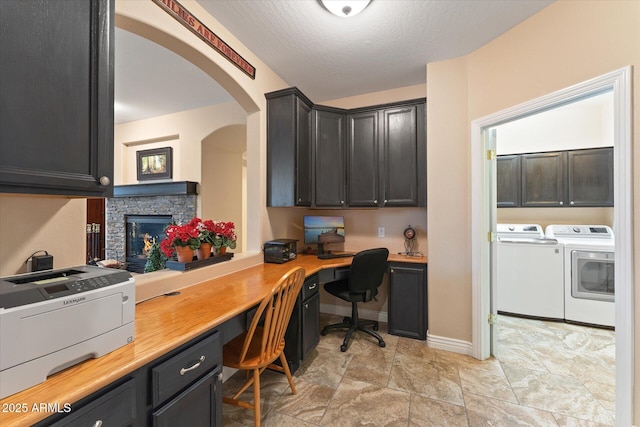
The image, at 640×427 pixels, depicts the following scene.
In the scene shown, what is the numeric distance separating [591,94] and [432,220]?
4.51 ft

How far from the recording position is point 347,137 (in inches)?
122

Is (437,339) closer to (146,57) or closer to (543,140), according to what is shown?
(543,140)

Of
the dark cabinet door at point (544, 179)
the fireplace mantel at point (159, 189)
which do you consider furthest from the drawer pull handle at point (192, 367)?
the dark cabinet door at point (544, 179)

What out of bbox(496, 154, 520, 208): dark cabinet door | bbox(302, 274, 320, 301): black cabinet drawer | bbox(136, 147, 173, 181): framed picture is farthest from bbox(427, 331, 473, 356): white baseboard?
bbox(136, 147, 173, 181): framed picture

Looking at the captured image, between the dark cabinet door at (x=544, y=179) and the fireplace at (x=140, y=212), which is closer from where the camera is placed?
the dark cabinet door at (x=544, y=179)

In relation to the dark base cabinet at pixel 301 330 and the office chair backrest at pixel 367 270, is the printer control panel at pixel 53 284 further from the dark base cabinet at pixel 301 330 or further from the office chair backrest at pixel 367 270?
the office chair backrest at pixel 367 270

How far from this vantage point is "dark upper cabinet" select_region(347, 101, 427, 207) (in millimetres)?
2779

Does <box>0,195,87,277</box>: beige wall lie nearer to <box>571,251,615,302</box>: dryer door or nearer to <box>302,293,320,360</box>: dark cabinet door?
<box>302,293,320,360</box>: dark cabinet door

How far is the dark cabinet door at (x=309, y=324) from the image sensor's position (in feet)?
6.91

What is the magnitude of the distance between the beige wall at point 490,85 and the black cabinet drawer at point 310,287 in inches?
46.1

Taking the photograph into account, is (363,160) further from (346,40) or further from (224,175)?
(224,175)

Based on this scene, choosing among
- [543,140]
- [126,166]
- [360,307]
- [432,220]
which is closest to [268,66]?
[432,220]

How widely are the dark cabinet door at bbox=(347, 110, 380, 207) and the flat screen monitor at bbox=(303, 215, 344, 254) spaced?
334 mm

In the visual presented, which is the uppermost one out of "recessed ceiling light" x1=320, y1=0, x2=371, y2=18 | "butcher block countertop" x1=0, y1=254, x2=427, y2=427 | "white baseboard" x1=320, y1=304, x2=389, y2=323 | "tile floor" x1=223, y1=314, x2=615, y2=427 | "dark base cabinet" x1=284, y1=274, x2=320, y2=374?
"recessed ceiling light" x1=320, y1=0, x2=371, y2=18
